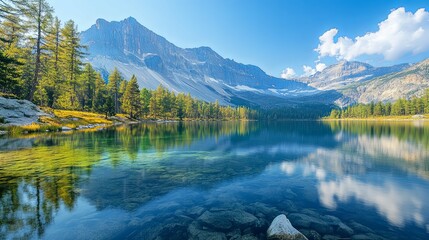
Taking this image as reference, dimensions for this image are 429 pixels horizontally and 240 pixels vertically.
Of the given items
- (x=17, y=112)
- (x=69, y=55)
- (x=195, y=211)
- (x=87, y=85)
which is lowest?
(x=195, y=211)

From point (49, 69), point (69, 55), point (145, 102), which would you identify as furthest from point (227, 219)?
point (145, 102)

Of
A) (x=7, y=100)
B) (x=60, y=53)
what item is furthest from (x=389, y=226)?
(x=60, y=53)

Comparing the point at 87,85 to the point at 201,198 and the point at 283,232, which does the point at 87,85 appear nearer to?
the point at 201,198

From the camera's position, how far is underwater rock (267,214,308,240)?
340 inches

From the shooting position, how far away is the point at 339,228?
996cm

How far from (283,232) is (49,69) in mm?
69186

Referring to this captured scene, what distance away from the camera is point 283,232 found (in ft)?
28.7

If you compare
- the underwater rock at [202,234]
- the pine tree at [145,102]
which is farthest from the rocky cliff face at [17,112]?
the pine tree at [145,102]

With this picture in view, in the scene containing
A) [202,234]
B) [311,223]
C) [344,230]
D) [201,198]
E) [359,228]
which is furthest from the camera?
[201,198]

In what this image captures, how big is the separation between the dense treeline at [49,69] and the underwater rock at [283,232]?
48.3 metres

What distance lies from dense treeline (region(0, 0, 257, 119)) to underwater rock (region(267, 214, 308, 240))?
4827cm

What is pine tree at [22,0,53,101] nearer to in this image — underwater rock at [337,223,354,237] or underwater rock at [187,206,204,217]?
underwater rock at [187,206,204,217]

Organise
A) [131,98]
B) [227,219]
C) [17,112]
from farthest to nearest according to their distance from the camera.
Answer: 1. [131,98]
2. [17,112]
3. [227,219]

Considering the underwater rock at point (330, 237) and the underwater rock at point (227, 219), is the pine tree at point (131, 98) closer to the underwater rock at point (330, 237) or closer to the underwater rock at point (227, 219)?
the underwater rock at point (227, 219)
